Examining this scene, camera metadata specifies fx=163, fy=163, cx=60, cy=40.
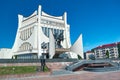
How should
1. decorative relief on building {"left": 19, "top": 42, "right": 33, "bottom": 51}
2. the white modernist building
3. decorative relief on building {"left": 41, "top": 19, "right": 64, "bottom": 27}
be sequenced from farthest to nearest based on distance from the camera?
decorative relief on building {"left": 19, "top": 42, "right": 33, "bottom": 51}, decorative relief on building {"left": 41, "top": 19, "right": 64, "bottom": 27}, the white modernist building

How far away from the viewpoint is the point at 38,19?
6306cm

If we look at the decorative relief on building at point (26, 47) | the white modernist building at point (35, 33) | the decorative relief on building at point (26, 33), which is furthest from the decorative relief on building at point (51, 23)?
the decorative relief on building at point (26, 47)

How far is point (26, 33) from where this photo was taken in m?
69.1

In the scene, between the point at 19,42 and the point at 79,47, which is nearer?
→ the point at 79,47

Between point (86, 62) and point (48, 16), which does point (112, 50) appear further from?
point (86, 62)

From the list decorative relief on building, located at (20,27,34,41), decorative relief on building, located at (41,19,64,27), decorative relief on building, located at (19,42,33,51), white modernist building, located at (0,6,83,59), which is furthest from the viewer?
decorative relief on building, located at (20,27,34,41)

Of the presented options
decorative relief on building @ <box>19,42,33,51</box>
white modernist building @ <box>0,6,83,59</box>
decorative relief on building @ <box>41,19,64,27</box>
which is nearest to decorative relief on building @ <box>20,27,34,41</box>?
white modernist building @ <box>0,6,83,59</box>

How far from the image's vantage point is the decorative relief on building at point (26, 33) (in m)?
66.2

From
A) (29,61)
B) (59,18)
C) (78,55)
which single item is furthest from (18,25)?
(29,61)

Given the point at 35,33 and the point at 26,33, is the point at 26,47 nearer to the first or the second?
the point at 26,33

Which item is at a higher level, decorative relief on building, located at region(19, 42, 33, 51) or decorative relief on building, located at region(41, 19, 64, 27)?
decorative relief on building, located at region(41, 19, 64, 27)

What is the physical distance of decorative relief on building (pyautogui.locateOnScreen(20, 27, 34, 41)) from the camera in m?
66.2

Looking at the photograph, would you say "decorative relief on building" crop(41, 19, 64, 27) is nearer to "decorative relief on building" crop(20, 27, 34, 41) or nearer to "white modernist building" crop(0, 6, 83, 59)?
"white modernist building" crop(0, 6, 83, 59)

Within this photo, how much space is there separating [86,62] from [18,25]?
5204cm
